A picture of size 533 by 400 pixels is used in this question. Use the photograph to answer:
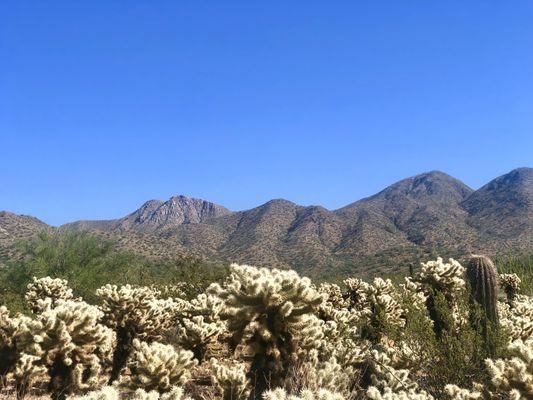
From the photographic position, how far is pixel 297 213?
110 meters

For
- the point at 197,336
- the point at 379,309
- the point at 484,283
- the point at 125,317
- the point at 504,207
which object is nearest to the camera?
the point at 125,317

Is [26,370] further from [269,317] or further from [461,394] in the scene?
[461,394]

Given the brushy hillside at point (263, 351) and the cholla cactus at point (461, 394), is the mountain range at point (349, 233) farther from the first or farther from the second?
the cholla cactus at point (461, 394)

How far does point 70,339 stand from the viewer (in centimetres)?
812

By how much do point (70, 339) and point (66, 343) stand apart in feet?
0.33

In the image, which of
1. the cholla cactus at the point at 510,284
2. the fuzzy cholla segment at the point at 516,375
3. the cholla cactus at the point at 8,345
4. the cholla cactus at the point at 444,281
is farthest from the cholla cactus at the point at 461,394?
the cholla cactus at the point at 510,284

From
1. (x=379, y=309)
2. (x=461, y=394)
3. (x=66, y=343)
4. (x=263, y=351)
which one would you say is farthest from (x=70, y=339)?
(x=379, y=309)

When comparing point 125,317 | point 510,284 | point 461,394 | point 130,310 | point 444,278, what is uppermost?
point 444,278

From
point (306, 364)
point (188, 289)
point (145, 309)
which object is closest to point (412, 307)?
point (306, 364)

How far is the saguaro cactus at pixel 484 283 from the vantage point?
11427 millimetres

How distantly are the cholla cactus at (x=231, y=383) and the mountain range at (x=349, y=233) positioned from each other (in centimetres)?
4151

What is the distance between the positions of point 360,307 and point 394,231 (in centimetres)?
7434

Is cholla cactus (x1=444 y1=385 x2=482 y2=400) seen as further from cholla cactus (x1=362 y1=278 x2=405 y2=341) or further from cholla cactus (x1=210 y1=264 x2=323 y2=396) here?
cholla cactus (x1=362 y1=278 x2=405 y2=341)

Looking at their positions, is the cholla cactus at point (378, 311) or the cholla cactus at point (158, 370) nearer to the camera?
the cholla cactus at point (158, 370)
